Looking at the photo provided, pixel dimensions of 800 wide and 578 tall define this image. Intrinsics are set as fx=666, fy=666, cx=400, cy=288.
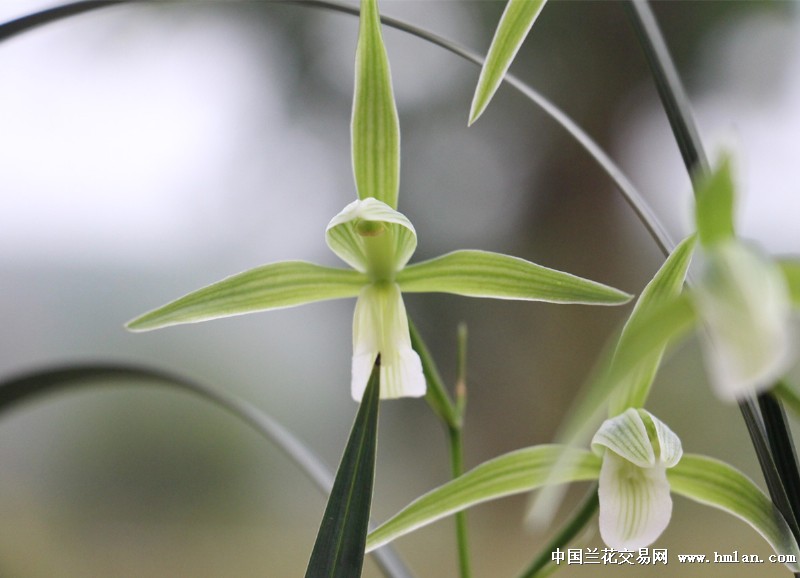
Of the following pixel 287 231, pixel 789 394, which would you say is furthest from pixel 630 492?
pixel 287 231

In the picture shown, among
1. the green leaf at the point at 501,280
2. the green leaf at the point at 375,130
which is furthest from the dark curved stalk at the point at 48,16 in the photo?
the green leaf at the point at 501,280

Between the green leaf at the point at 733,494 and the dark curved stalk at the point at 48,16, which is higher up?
the dark curved stalk at the point at 48,16

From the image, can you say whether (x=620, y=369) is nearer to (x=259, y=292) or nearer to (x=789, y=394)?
(x=789, y=394)

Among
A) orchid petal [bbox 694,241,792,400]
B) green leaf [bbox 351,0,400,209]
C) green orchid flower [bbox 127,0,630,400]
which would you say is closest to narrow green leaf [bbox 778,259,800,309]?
orchid petal [bbox 694,241,792,400]

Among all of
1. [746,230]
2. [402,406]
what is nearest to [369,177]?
[746,230]

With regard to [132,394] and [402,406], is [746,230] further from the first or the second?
[132,394]

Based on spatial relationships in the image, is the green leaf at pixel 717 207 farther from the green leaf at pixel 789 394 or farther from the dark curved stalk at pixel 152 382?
the dark curved stalk at pixel 152 382

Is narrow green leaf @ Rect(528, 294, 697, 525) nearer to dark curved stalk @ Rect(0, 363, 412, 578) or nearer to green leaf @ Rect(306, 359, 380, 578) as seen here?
green leaf @ Rect(306, 359, 380, 578)
